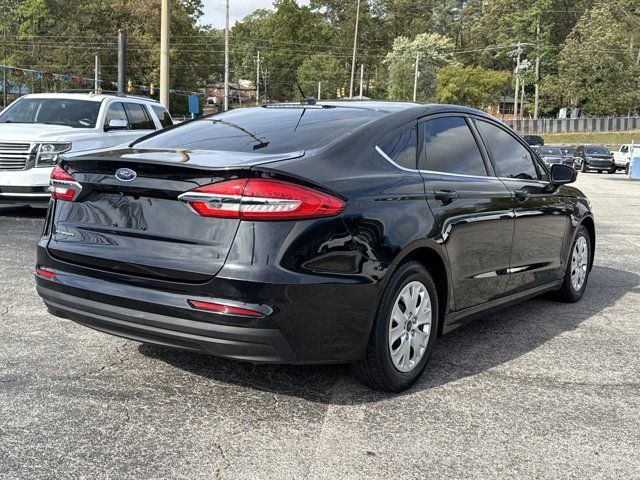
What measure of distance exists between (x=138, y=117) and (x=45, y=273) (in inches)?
337

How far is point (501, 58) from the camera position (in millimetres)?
104062

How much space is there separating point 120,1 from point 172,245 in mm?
73596

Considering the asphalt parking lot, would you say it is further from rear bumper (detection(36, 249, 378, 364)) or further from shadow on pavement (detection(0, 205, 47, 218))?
shadow on pavement (detection(0, 205, 47, 218))

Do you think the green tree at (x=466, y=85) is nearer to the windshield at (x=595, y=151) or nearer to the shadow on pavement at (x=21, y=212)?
the windshield at (x=595, y=151)

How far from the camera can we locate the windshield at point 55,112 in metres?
11.2

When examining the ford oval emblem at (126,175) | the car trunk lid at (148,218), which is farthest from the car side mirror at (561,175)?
the ford oval emblem at (126,175)

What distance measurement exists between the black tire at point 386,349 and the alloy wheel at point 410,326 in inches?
1.4

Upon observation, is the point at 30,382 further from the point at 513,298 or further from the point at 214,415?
the point at 513,298

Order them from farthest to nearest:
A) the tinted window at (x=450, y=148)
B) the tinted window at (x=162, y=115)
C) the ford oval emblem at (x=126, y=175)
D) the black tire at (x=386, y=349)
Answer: the tinted window at (x=162, y=115) < the tinted window at (x=450, y=148) < the black tire at (x=386, y=349) < the ford oval emblem at (x=126, y=175)

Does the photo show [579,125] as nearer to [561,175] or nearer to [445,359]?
[561,175]

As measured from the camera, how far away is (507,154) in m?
5.42

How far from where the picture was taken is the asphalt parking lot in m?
3.10

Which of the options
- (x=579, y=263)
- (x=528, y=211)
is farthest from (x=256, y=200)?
(x=579, y=263)

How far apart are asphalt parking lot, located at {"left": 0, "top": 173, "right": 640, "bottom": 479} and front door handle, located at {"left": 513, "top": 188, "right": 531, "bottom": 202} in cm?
98
